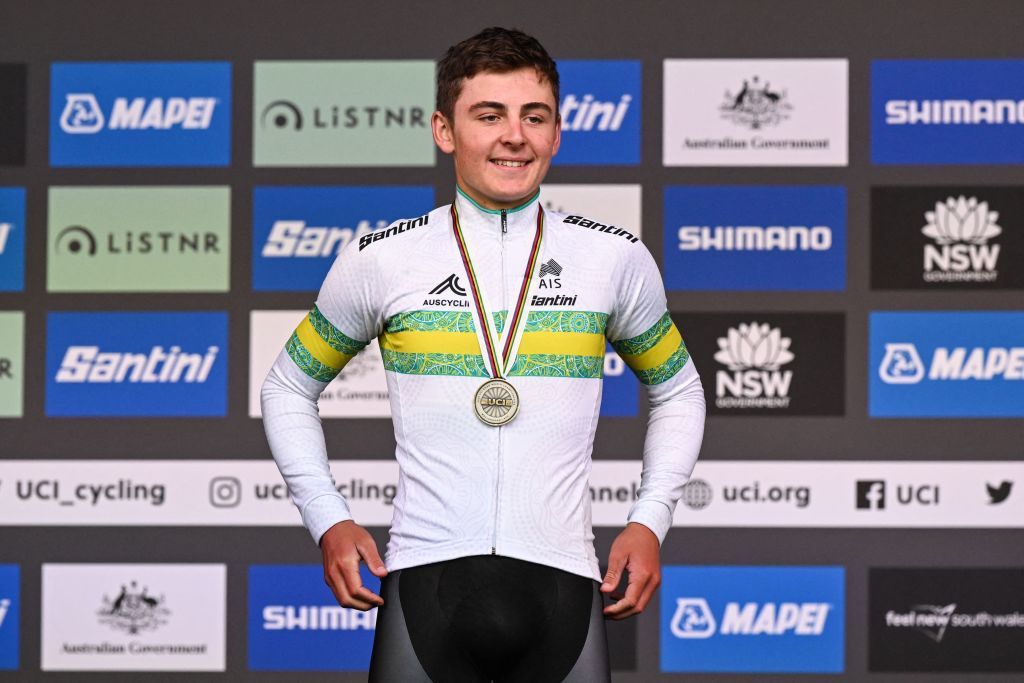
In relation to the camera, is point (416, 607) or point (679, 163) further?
point (679, 163)

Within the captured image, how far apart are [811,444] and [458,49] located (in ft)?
6.60

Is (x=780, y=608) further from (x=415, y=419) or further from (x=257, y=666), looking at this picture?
(x=415, y=419)

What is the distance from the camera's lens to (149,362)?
10.5 feet

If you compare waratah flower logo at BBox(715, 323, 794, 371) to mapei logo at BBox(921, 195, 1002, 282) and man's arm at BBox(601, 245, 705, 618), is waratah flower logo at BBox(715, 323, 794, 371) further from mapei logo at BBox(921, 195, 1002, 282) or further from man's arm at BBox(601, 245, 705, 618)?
man's arm at BBox(601, 245, 705, 618)

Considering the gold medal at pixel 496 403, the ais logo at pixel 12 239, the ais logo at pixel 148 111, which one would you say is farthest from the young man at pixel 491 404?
the ais logo at pixel 12 239

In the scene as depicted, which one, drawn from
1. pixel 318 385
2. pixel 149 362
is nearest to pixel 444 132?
pixel 318 385

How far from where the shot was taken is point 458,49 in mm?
1486

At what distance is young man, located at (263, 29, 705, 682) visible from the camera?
1.39m

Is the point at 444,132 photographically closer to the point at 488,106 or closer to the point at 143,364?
the point at 488,106

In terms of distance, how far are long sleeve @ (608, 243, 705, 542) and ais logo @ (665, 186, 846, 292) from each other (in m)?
1.62

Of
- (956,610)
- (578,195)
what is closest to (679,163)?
(578,195)

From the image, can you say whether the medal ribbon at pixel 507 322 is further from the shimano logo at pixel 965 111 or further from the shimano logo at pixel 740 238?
the shimano logo at pixel 965 111

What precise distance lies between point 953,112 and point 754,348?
32.9 inches

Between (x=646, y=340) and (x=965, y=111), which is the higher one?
(x=965, y=111)
